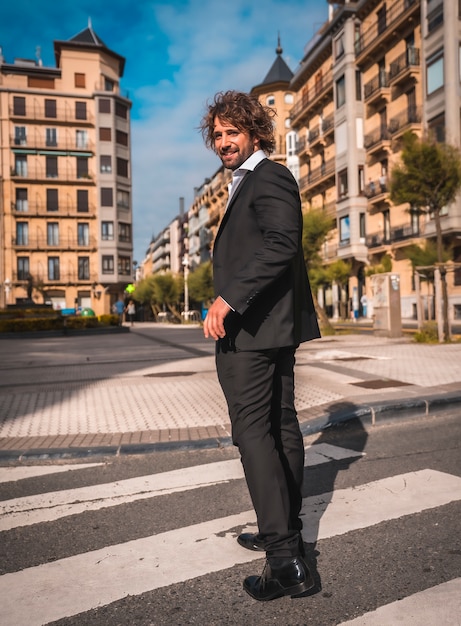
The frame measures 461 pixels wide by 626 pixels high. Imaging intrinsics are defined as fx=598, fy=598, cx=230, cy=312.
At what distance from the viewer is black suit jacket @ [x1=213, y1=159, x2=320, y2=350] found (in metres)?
2.26

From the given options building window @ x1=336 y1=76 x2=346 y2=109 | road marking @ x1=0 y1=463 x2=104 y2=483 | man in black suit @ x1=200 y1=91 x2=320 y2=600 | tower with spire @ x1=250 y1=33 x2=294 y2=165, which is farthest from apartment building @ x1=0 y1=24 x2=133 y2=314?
man in black suit @ x1=200 y1=91 x2=320 y2=600

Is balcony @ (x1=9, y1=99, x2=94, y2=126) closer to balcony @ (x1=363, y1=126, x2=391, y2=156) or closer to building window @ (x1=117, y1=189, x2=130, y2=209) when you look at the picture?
building window @ (x1=117, y1=189, x2=130, y2=209)

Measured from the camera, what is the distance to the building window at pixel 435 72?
104 ft

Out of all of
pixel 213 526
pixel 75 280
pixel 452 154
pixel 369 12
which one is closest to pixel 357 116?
pixel 369 12

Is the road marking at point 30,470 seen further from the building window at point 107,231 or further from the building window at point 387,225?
the building window at point 107,231

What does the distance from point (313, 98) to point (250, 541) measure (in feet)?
160

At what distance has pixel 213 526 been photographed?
9.89 ft

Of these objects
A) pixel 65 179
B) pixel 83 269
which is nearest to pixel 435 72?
pixel 65 179

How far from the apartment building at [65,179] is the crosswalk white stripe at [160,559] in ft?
187

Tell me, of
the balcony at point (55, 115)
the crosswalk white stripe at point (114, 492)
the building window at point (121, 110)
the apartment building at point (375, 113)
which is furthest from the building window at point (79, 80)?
the crosswalk white stripe at point (114, 492)

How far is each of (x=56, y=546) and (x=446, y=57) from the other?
33.6 m

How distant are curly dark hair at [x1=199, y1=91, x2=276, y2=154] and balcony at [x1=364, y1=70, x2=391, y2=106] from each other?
3864cm

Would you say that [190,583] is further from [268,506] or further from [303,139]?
[303,139]

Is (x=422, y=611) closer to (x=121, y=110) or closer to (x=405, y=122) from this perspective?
(x=405, y=122)
